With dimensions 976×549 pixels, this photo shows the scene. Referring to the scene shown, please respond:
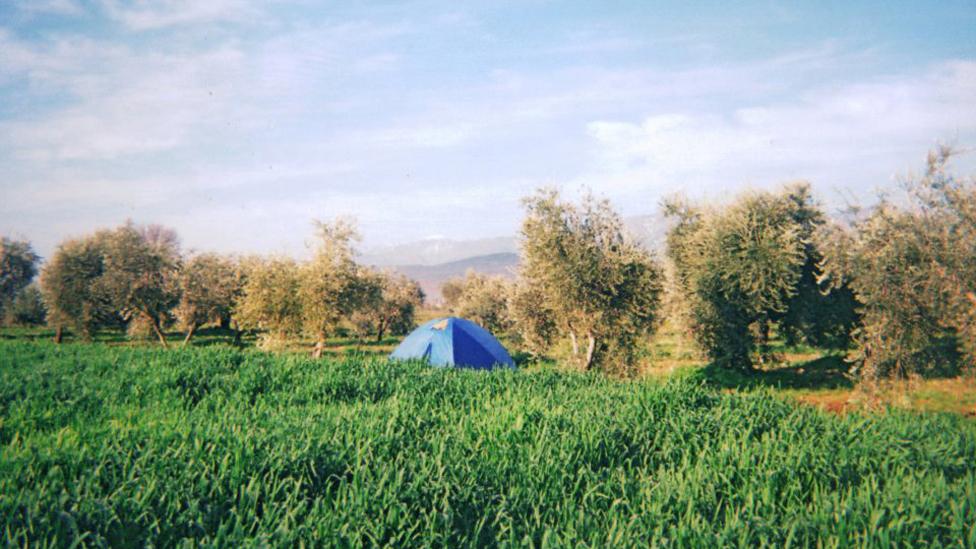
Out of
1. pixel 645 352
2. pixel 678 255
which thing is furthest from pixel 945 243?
pixel 678 255

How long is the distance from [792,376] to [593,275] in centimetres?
1370

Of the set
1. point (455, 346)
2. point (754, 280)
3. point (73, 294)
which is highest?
point (73, 294)

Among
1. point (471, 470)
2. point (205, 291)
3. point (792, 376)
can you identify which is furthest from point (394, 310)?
point (471, 470)

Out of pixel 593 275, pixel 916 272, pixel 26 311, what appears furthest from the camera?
pixel 26 311

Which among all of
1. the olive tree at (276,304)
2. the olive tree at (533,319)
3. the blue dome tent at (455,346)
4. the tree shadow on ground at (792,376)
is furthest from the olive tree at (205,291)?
the tree shadow on ground at (792,376)

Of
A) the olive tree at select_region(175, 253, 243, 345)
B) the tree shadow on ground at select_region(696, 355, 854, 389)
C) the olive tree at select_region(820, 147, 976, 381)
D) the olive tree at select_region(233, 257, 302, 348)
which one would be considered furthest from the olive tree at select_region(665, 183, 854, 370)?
the olive tree at select_region(175, 253, 243, 345)

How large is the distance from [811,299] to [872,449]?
903 inches

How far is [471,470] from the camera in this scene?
14.3ft

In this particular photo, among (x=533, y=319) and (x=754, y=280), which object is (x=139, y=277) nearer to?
(x=533, y=319)

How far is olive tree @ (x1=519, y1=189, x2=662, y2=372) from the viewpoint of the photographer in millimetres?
19328

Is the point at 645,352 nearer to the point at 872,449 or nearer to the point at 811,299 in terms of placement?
the point at 811,299

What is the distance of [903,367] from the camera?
1680 centimetres

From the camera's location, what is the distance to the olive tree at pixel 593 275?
63.4 ft

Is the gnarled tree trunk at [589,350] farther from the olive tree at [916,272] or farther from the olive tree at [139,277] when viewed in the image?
the olive tree at [139,277]
